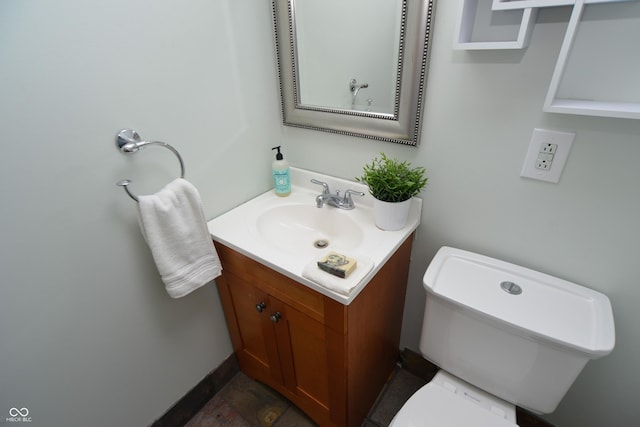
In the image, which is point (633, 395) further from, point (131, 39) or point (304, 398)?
point (131, 39)

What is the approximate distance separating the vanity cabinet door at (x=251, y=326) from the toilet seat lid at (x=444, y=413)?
0.51 metres

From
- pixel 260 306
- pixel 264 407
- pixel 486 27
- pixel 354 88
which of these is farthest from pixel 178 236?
pixel 486 27

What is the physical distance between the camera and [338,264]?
0.83m

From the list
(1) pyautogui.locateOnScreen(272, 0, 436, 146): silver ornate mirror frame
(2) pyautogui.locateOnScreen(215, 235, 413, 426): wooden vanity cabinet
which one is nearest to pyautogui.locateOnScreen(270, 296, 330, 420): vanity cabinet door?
(2) pyautogui.locateOnScreen(215, 235, 413, 426): wooden vanity cabinet

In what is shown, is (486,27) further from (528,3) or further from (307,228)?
(307,228)

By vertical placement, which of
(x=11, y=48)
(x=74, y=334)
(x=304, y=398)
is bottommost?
(x=304, y=398)

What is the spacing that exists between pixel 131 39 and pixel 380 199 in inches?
33.2

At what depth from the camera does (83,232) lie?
84 cm

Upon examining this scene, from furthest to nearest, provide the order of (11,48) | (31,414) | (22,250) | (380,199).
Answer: (380,199) < (31,414) < (22,250) < (11,48)

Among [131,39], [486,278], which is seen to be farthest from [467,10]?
[131,39]

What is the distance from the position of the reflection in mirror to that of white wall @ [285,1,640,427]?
143 mm

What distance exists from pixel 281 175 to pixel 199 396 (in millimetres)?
1051

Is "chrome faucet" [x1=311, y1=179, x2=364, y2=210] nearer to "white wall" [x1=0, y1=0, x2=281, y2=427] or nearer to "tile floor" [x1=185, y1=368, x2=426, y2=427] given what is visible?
"white wall" [x1=0, y1=0, x2=281, y2=427]

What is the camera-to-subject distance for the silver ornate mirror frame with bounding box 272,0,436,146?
88cm
